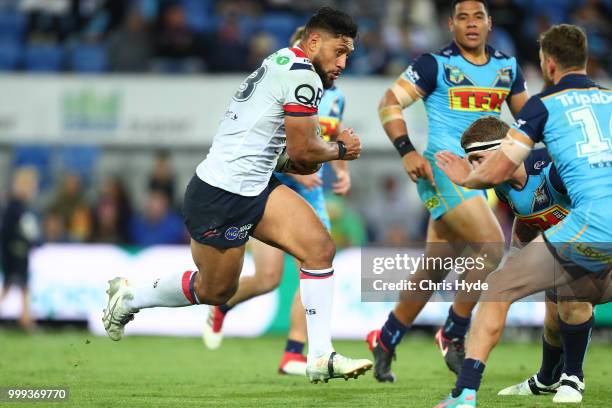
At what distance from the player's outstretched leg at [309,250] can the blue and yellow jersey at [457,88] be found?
1.92 m

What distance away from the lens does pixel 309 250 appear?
23.4 ft

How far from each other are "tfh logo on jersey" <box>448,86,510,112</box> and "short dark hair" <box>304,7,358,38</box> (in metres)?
1.64

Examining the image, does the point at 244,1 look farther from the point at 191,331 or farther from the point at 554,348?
the point at 554,348

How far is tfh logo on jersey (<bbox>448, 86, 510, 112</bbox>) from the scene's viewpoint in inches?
340

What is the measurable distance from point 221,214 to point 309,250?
0.62 metres

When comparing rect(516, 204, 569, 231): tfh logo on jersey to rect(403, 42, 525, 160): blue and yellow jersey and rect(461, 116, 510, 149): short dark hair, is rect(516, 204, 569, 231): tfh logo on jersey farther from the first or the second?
rect(403, 42, 525, 160): blue and yellow jersey

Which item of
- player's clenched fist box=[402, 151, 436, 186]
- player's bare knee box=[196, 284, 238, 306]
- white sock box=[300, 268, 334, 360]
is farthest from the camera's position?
player's clenched fist box=[402, 151, 436, 186]

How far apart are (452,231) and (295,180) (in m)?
1.54

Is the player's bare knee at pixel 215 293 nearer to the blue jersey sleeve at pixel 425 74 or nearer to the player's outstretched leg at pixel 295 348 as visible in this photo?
the player's outstretched leg at pixel 295 348

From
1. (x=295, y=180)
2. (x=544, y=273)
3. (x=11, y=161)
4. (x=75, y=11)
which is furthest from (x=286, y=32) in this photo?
(x=544, y=273)

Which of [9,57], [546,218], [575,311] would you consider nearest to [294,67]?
[546,218]

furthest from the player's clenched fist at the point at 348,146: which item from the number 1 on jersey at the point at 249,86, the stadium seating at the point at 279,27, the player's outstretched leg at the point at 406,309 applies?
the stadium seating at the point at 279,27

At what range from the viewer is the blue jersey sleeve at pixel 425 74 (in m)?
8.63

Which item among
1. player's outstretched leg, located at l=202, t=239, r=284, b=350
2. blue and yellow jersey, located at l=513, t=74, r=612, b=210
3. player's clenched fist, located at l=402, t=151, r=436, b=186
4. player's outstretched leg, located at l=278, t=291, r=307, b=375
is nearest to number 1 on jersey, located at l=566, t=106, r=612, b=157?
blue and yellow jersey, located at l=513, t=74, r=612, b=210
